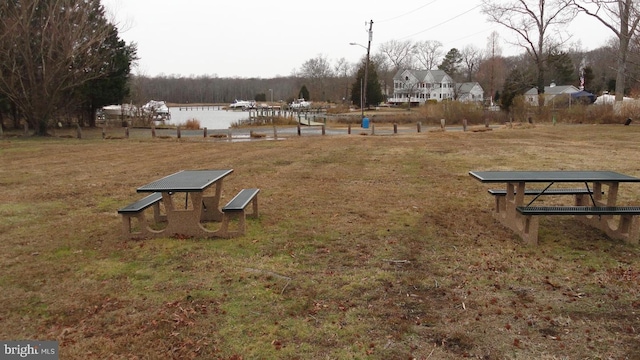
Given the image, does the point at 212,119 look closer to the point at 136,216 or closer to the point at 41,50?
the point at 41,50

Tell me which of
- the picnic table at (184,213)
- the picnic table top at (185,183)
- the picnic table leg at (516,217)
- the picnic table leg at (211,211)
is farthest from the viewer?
the picnic table leg at (211,211)

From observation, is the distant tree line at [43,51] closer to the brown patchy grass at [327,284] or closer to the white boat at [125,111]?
the white boat at [125,111]

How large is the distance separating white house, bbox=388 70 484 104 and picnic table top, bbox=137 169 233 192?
272 ft

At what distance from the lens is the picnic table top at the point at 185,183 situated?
5.08 m

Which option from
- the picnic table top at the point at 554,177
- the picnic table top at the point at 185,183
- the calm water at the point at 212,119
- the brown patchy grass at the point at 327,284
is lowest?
the brown patchy grass at the point at 327,284

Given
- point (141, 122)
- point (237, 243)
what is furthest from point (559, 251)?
point (141, 122)

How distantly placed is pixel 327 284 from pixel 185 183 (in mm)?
2291

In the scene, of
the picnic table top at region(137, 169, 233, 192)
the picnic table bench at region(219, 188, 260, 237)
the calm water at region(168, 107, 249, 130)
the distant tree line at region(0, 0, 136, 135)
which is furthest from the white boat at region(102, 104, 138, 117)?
the picnic table bench at region(219, 188, 260, 237)

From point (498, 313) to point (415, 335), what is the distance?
0.78 metres

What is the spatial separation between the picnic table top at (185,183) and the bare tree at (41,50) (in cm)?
2068

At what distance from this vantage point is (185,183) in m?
5.50

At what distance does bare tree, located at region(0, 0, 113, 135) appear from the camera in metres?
22.2

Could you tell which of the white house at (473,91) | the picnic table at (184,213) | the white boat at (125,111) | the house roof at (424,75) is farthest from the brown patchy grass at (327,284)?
the white house at (473,91)

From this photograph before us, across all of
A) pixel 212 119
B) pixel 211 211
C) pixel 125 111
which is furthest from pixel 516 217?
pixel 212 119
